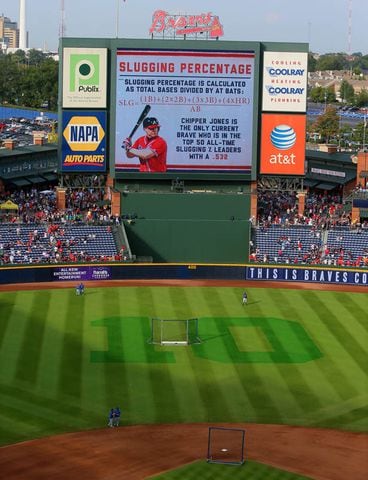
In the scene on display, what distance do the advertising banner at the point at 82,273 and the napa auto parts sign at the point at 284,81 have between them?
16278mm

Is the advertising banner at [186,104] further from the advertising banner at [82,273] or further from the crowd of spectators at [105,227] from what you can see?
the advertising banner at [82,273]

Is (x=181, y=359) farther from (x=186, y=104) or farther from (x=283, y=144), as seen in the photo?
(x=283, y=144)

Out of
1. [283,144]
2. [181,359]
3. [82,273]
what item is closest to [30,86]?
[283,144]

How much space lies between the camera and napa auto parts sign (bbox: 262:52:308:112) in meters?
67.1

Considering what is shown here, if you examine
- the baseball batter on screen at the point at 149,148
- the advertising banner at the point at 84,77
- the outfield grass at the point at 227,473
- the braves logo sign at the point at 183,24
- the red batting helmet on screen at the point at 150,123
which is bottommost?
the outfield grass at the point at 227,473

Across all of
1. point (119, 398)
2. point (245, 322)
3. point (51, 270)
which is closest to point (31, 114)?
point (51, 270)

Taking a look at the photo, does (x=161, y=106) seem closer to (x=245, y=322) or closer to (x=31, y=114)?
(x=245, y=322)

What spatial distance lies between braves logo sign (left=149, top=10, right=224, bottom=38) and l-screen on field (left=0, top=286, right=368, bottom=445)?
61.5 feet

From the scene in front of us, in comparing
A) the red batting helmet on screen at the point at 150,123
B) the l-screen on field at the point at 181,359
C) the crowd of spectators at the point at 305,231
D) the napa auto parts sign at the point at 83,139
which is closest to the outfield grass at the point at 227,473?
the l-screen on field at the point at 181,359

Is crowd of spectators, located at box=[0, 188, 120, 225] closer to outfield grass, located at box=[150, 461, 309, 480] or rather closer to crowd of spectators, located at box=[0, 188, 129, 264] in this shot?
crowd of spectators, located at box=[0, 188, 129, 264]

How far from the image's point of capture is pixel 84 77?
218ft

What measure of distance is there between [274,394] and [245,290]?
20843mm

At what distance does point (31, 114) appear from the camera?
16488cm

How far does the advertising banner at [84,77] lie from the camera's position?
66.2m
